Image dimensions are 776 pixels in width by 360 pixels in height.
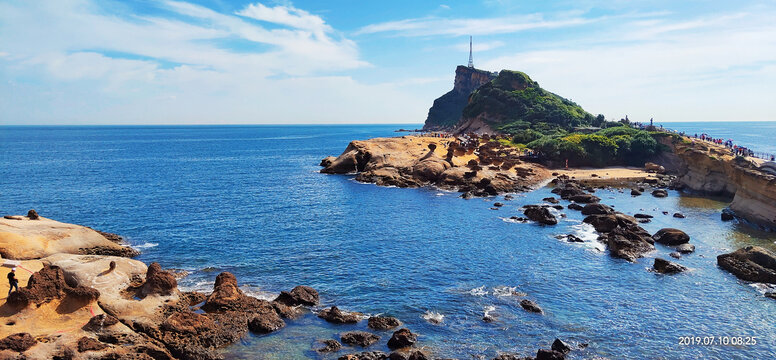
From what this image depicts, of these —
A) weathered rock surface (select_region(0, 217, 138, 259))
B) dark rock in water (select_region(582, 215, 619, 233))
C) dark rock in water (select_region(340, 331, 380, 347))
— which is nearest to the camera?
dark rock in water (select_region(340, 331, 380, 347))

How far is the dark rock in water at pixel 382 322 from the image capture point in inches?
1198

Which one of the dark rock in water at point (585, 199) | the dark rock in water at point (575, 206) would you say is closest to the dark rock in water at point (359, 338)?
the dark rock in water at point (575, 206)

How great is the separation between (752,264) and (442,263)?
26.2m

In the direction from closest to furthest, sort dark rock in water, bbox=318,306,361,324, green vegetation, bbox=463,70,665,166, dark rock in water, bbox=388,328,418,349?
dark rock in water, bbox=388,328,418,349
dark rock in water, bbox=318,306,361,324
green vegetation, bbox=463,70,665,166

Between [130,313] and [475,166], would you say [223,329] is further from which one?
[475,166]

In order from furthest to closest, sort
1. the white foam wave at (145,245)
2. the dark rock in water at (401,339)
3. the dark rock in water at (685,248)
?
1. the white foam wave at (145,245)
2. the dark rock in water at (685,248)
3. the dark rock in water at (401,339)

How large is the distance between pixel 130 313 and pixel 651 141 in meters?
113

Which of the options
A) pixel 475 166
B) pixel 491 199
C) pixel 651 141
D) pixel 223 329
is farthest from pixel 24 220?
pixel 651 141

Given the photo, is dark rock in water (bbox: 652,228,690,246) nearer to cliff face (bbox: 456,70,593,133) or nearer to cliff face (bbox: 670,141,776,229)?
cliff face (bbox: 670,141,776,229)

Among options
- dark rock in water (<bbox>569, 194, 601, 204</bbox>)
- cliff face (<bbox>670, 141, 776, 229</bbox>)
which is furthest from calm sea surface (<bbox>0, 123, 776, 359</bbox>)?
cliff face (<bbox>670, 141, 776, 229</bbox>)

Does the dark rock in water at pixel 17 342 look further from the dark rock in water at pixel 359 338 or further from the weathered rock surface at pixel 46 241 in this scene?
the dark rock in water at pixel 359 338

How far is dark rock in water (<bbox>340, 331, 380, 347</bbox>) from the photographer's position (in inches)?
1113

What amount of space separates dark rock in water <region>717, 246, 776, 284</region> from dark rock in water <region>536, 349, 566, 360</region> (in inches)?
939

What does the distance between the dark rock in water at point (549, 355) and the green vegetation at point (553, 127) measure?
294ft
